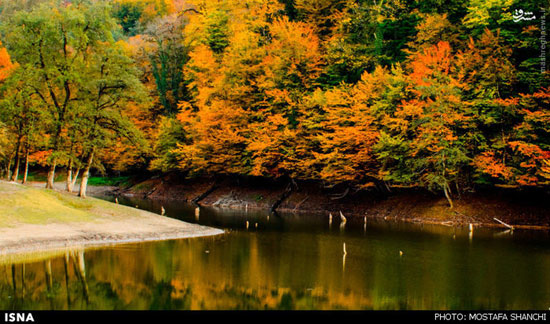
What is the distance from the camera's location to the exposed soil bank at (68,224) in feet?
93.3

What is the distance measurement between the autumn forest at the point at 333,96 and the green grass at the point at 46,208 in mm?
4378

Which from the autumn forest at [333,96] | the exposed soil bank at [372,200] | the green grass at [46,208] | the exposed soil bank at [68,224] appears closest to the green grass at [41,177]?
the exposed soil bank at [372,200]

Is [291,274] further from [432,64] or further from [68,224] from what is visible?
[432,64]

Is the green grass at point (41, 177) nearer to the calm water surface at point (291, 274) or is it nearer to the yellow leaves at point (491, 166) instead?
the calm water surface at point (291, 274)

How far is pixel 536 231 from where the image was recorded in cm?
3875

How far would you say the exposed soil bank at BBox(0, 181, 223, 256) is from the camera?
28.4 meters

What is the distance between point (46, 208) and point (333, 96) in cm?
2951

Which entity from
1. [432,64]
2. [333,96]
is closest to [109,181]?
[333,96]

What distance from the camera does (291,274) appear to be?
23734 mm

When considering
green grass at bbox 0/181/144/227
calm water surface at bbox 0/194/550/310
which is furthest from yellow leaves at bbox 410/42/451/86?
green grass at bbox 0/181/144/227

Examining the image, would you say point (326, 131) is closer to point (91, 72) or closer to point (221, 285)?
point (91, 72)

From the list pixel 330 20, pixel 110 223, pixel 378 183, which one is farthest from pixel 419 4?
pixel 110 223

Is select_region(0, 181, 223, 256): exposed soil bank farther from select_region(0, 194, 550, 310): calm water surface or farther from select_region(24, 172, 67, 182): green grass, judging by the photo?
select_region(24, 172, 67, 182): green grass

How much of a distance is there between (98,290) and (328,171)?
3434cm
